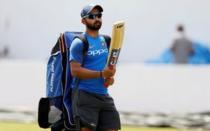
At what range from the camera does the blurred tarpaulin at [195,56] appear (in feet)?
53.7

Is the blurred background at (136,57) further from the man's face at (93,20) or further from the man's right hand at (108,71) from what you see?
the man's right hand at (108,71)

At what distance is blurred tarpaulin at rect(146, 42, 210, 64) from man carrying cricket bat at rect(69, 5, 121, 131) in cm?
759

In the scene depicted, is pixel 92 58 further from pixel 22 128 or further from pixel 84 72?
pixel 22 128

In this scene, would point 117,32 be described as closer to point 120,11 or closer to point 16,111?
point 16,111

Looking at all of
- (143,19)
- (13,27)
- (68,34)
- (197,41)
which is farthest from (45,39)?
(68,34)

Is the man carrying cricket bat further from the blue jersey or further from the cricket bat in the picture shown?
the cricket bat

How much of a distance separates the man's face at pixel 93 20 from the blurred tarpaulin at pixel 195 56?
25.1 feet

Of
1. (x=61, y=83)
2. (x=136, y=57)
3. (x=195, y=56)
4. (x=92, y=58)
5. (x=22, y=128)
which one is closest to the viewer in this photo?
(x=92, y=58)

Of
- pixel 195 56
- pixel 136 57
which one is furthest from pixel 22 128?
pixel 136 57

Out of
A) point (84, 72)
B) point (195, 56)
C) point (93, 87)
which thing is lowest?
point (195, 56)

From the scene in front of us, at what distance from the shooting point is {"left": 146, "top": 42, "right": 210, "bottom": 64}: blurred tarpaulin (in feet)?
53.7

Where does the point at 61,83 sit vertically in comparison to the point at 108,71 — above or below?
below

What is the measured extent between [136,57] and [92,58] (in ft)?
30.5

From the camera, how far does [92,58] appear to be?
8.52m
